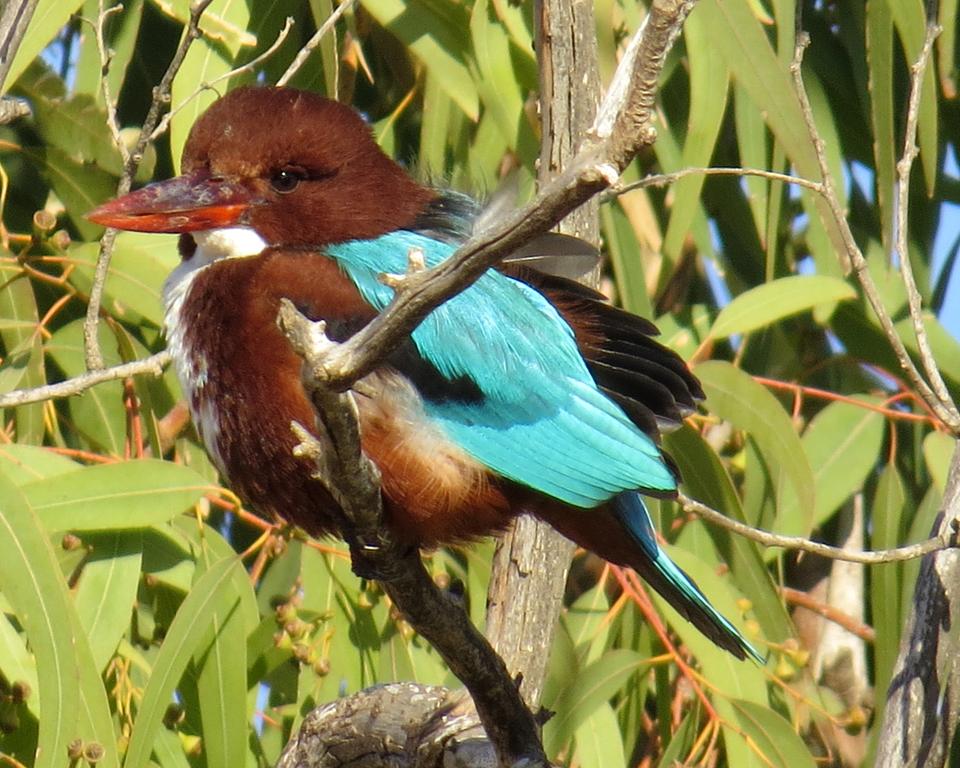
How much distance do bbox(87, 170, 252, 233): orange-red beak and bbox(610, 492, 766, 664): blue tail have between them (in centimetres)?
69

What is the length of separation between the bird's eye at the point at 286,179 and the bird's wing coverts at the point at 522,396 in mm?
120

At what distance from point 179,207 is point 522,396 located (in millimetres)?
541

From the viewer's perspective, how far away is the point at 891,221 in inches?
120

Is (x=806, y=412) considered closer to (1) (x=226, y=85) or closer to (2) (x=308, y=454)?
(1) (x=226, y=85)

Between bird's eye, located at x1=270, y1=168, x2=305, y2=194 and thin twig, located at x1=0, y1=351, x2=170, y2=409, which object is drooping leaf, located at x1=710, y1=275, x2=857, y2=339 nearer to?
bird's eye, located at x1=270, y1=168, x2=305, y2=194

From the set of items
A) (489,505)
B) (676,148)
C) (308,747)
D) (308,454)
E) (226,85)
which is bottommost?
(308,747)

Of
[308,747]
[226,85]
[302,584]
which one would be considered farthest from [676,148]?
[308,747]

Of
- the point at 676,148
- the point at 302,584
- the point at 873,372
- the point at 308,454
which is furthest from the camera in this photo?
the point at 873,372

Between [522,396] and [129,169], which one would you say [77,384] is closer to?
[129,169]

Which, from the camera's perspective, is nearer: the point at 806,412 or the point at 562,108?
the point at 562,108

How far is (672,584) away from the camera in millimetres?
2398

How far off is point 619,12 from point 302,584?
4.06ft

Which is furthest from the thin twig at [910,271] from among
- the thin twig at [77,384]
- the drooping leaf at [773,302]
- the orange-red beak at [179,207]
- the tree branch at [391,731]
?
the thin twig at [77,384]

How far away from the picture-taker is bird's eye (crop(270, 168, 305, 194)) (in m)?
2.31
